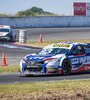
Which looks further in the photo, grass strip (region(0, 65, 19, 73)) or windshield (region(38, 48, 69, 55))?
grass strip (region(0, 65, 19, 73))

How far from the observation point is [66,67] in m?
20.6

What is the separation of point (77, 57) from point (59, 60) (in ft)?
4.01

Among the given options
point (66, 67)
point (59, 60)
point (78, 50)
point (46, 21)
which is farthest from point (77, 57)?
point (46, 21)

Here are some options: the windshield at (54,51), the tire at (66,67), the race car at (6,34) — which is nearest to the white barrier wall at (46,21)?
the race car at (6,34)

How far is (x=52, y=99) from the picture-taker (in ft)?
42.4

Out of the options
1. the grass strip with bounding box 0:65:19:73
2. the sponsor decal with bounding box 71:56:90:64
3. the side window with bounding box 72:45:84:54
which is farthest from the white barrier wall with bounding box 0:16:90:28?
the sponsor decal with bounding box 71:56:90:64

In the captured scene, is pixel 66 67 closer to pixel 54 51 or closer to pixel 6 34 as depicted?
pixel 54 51

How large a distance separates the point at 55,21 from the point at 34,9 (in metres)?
36.0

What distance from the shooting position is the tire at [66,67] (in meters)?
20.5

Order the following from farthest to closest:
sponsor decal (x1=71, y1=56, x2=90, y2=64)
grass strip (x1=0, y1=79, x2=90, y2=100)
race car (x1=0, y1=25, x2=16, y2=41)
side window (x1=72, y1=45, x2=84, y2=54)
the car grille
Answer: race car (x1=0, y1=25, x2=16, y2=41) < side window (x1=72, y1=45, x2=84, y2=54) < sponsor decal (x1=71, y1=56, x2=90, y2=64) < the car grille < grass strip (x1=0, y1=79, x2=90, y2=100)

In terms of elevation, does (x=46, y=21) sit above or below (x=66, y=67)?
below

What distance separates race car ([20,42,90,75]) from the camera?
20078mm

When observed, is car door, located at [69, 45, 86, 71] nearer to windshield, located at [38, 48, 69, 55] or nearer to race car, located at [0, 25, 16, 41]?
windshield, located at [38, 48, 69, 55]

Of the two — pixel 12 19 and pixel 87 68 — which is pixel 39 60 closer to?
pixel 87 68
